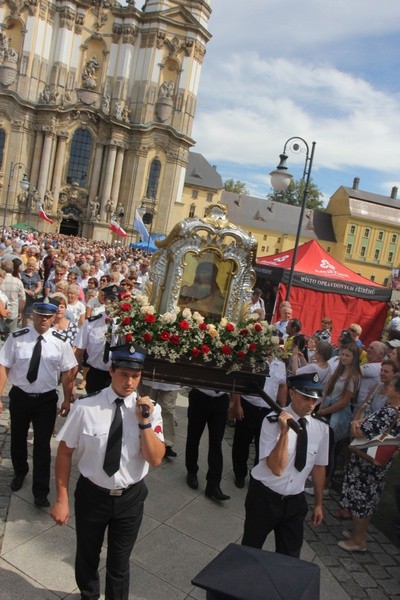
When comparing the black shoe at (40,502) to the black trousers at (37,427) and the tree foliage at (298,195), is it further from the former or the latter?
the tree foliage at (298,195)

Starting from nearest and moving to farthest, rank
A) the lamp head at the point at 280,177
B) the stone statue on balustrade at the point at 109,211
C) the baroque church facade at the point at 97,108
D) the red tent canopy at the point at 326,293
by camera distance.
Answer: the lamp head at the point at 280,177 → the red tent canopy at the point at 326,293 → the baroque church facade at the point at 97,108 → the stone statue on balustrade at the point at 109,211

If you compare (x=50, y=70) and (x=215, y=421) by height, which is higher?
(x=50, y=70)

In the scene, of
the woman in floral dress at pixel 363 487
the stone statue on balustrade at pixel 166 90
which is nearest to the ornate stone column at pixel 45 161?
the stone statue on balustrade at pixel 166 90

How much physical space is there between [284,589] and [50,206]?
47.9 meters

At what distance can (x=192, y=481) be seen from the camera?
634 centimetres

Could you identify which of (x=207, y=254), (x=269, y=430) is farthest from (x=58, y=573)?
(x=207, y=254)

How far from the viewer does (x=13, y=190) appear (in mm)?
46562

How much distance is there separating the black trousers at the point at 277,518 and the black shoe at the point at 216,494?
1971mm

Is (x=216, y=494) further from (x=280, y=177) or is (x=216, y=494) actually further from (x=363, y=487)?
(x=280, y=177)

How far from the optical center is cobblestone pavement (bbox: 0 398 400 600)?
4836 mm

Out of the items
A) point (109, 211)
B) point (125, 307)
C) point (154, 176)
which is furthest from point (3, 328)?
point (154, 176)

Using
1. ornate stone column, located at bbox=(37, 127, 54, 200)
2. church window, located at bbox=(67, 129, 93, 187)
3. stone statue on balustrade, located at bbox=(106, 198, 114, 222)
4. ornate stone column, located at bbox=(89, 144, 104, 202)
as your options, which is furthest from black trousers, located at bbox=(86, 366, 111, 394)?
church window, located at bbox=(67, 129, 93, 187)

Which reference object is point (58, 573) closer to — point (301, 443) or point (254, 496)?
point (254, 496)

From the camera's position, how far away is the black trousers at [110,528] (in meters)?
3.62
